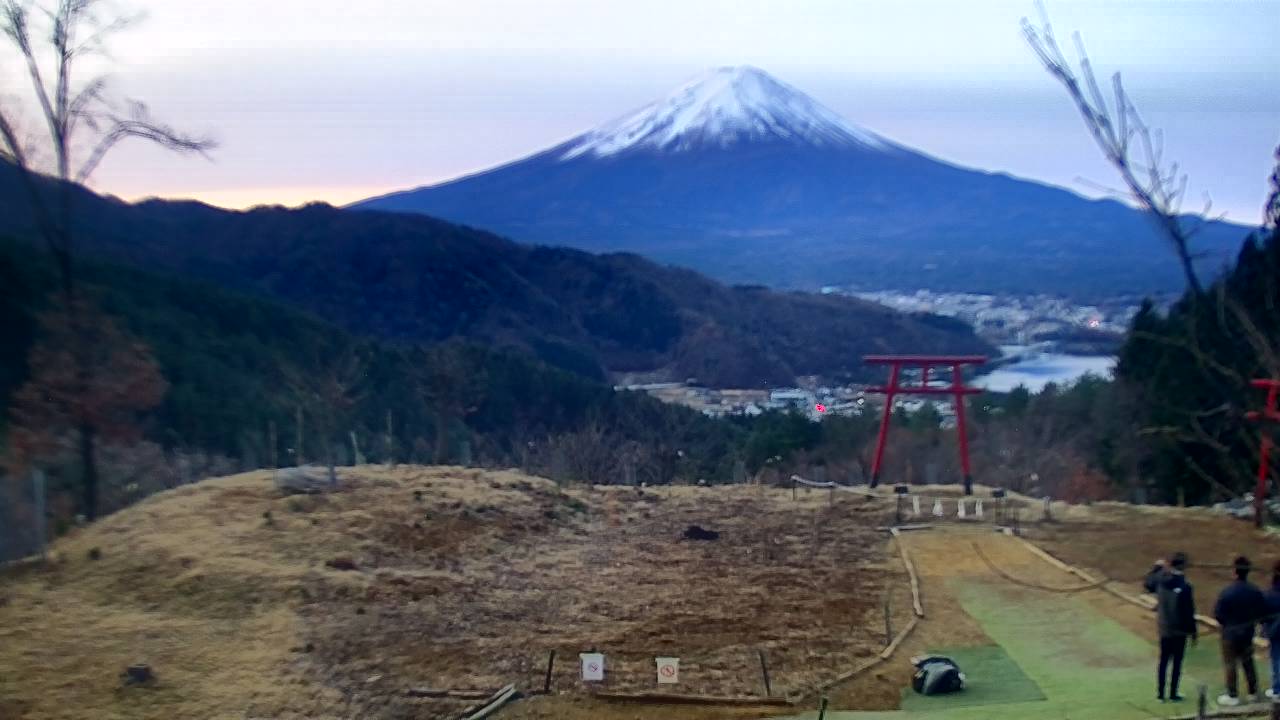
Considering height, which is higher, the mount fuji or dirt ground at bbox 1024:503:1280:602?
the mount fuji

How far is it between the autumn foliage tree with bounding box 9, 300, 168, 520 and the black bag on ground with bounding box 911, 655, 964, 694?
825 cm

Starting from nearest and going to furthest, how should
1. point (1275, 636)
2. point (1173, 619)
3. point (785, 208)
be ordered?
point (1275, 636) → point (1173, 619) → point (785, 208)

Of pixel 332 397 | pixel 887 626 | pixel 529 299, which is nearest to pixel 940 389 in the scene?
pixel 887 626

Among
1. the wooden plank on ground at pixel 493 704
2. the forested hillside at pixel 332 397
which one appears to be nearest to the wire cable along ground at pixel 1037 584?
the wooden plank on ground at pixel 493 704

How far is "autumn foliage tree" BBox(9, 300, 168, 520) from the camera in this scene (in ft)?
37.2

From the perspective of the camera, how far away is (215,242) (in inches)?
1508

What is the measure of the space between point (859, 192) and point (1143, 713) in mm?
92295

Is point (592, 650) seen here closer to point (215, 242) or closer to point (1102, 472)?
point (1102, 472)

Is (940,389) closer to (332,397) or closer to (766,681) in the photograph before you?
(766,681)

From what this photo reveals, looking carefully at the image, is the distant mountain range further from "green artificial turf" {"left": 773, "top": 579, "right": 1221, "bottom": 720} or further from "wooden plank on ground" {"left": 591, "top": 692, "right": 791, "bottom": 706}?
"wooden plank on ground" {"left": 591, "top": 692, "right": 791, "bottom": 706}

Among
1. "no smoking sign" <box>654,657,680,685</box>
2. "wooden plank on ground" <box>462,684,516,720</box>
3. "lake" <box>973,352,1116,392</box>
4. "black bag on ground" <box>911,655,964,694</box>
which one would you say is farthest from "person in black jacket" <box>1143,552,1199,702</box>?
"lake" <box>973,352,1116,392</box>

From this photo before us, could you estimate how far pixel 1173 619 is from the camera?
6.38 metres

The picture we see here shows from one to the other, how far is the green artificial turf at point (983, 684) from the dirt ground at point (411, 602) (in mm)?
568

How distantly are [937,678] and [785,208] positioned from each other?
290 ft
